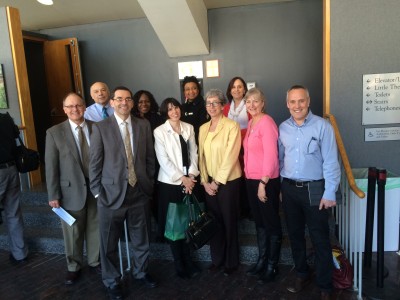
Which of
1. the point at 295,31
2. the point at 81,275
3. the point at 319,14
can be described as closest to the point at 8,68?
the point at 81,275

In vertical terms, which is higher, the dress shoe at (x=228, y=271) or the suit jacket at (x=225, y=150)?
the suit jacket at (x=225, y=150)

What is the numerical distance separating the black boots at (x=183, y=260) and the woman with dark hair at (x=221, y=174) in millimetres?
225

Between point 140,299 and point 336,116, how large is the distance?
263 cm

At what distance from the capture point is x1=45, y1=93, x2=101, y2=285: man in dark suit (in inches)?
113

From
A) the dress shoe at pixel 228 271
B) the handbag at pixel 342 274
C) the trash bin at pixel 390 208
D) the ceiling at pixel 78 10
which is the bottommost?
the dress shoe at pixel 228 271

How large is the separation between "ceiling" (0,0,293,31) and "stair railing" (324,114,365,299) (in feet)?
10.7

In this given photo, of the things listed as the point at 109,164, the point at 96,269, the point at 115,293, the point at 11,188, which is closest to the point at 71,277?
the point at 96,269

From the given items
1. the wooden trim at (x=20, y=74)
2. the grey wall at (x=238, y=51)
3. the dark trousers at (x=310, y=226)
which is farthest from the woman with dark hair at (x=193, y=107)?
the wooden trim at (x=20, y=74)

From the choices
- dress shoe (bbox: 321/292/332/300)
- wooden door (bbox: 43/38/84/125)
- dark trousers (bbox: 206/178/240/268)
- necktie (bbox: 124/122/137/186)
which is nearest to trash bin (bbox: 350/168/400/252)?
dress shoe (bbox: 321/292/332/300)

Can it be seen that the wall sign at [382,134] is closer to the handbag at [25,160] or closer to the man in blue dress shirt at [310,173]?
the man in blue dress shirt at [310,173]

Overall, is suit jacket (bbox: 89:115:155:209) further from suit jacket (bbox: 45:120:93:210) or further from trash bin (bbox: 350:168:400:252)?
trash bin (bbox: 350:168:400:252)

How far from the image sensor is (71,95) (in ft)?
9.47

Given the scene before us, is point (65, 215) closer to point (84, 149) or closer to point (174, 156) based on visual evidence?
point (84, 149)

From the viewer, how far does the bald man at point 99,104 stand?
10.9ft
